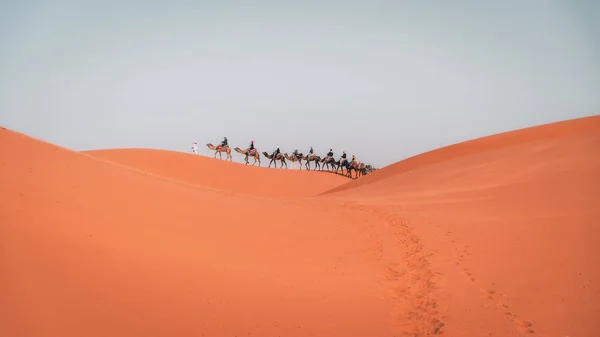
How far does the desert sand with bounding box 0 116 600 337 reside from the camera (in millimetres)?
5988

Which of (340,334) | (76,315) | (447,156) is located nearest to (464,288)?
(340,334)

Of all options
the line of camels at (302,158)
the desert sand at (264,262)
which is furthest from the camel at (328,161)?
the desert sand at (264,262)

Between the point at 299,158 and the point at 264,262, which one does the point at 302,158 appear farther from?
the point at 264,262

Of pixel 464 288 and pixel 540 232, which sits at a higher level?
pixel 540 232

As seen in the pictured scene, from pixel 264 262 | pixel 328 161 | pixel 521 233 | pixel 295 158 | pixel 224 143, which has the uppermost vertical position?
pixel 224 143

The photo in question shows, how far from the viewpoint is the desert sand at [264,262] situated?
5988 mm

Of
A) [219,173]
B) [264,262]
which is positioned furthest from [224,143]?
[264,262]

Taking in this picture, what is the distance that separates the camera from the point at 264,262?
8.67m

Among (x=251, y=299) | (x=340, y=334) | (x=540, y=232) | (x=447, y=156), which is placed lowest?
(x=340, y=334)

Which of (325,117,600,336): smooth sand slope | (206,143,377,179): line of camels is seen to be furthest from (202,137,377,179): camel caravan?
(325,117,600,336): smooth sand slope

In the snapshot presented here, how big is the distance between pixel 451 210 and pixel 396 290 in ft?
21.1

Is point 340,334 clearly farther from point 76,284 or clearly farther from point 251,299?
point 76,284

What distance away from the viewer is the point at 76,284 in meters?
5.93

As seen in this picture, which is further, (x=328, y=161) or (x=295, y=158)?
(x=295, y=158)
